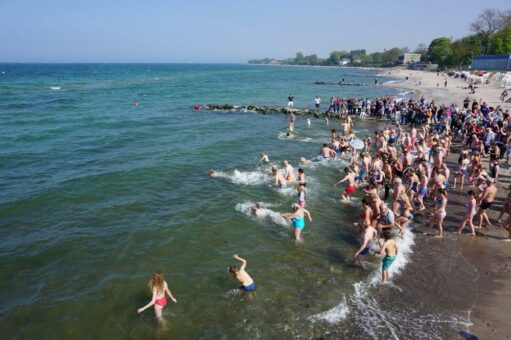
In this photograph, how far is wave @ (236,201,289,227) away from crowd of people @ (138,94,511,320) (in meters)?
0.21

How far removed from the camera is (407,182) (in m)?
16.7

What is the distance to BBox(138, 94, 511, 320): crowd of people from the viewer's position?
10422 millimetres

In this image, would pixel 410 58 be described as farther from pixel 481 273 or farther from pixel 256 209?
pixel 481 273

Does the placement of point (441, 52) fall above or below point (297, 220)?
above

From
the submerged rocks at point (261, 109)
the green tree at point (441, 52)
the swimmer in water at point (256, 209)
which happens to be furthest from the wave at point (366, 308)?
the green tree at point (441, 52)

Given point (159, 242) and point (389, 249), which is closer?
point (389, 249)

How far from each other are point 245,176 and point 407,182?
787cm

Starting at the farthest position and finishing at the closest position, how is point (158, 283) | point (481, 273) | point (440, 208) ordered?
1. point (440, 208)
2. point (481, 273)
3. point (158, 283)

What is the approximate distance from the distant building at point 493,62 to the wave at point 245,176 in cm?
8075

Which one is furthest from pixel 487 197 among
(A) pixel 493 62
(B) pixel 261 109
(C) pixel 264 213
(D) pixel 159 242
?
(A) pixel 493 62

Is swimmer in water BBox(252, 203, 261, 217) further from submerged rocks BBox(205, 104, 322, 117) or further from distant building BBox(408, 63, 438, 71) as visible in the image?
distant building BBox(408, 63, 438, 71)

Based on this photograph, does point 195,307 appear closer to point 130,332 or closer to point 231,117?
point 130,332

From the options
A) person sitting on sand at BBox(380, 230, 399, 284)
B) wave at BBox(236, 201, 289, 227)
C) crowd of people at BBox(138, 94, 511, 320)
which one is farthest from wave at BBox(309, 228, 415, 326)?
wave at BBox(236, 201, 289, 227)

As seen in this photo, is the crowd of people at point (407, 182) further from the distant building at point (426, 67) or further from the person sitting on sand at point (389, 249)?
the distant building at point (426, 67)
